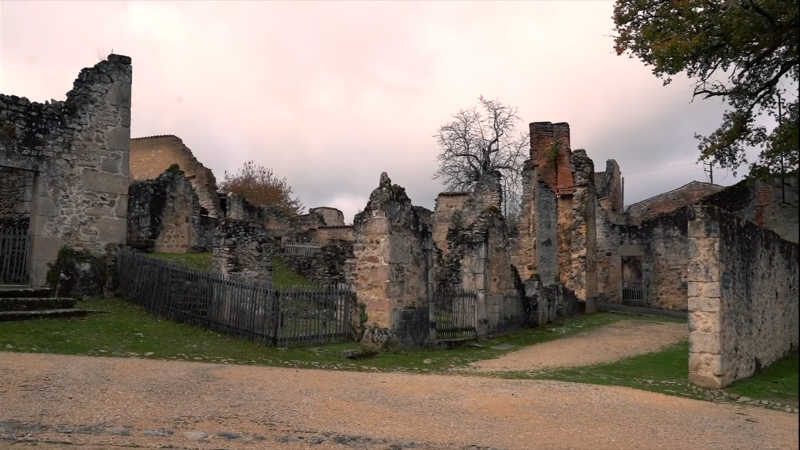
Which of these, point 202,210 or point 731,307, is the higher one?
point 202,210

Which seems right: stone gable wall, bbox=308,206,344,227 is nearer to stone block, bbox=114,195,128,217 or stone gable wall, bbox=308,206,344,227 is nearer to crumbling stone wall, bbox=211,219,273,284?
crumbling stone wall, bbox=211,219,273,284

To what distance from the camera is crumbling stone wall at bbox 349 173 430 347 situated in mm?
12633

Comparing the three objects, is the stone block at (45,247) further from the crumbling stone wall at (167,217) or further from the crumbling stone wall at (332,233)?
the crumbling stone wall at (332,233)

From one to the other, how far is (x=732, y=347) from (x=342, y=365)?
247 inches

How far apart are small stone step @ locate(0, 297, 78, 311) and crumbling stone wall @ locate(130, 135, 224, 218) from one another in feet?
72.4

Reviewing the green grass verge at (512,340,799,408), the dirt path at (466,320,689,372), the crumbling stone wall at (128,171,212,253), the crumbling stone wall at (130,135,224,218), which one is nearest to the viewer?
the green grass verge at (512,340,799,408)

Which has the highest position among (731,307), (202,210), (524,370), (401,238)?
(202,210)

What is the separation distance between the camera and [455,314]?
49.2 feet

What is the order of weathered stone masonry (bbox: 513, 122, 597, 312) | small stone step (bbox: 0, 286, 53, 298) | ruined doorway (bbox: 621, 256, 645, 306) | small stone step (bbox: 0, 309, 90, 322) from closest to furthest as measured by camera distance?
small stone step (bbox: 0, 309, 90, 322) < small stone step (bbox: 0, 286, 53, 298) < weathered stone masonry (bbox: 513, 122, 597, 312) < ruined doorway (bbox: 621, 256, 645, 306)

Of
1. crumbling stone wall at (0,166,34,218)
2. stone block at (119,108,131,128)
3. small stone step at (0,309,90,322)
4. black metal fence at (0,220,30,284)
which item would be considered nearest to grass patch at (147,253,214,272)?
crumbling stone wall at (0,166,34,218)

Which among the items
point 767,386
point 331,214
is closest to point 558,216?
point 767,386

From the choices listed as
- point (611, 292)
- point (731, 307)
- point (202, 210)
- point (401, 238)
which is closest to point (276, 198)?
point (202, 210)

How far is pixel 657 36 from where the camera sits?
13.8 m

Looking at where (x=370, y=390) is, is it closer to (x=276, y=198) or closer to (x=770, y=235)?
(x=770, y=235)
